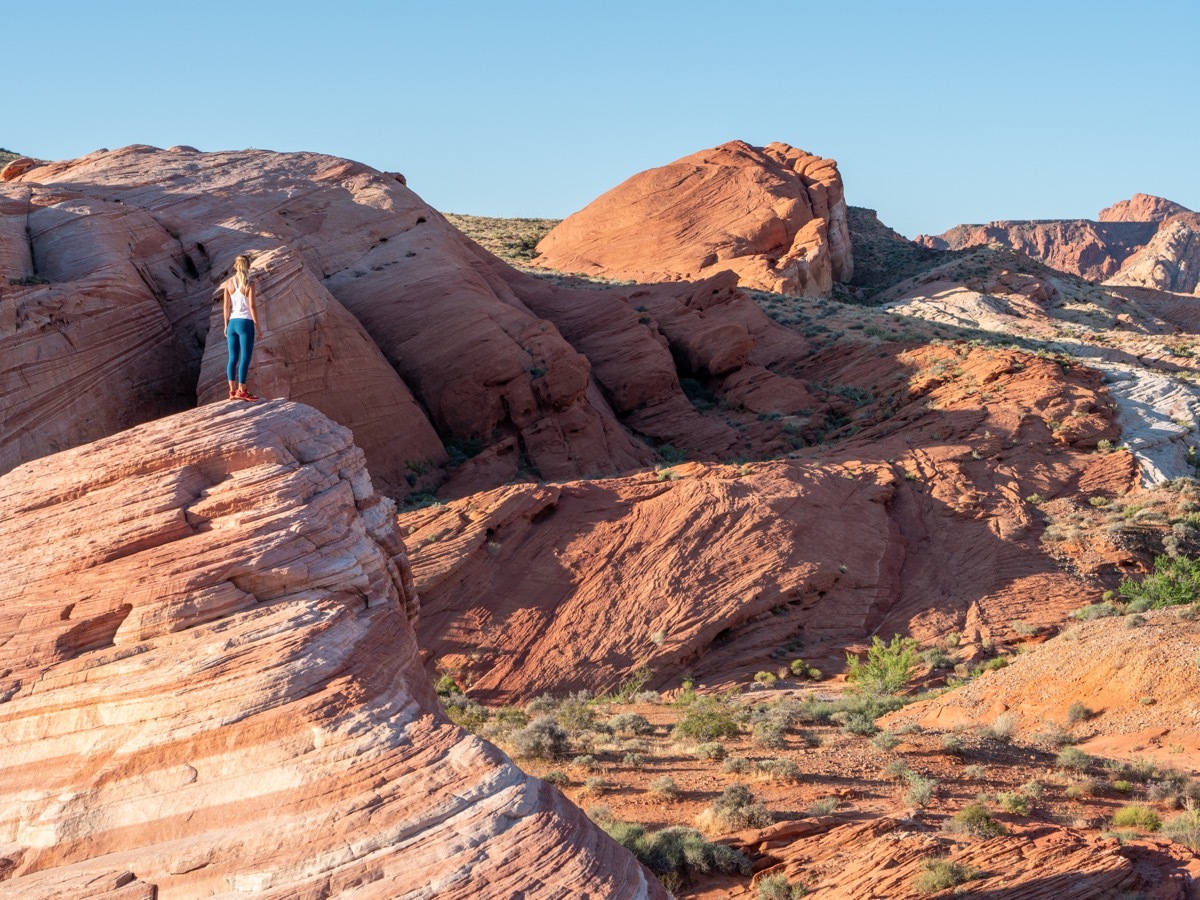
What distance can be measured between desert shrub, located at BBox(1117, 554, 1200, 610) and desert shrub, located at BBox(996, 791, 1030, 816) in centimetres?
889

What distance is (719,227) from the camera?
47.8 meters

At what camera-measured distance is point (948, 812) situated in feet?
36.2

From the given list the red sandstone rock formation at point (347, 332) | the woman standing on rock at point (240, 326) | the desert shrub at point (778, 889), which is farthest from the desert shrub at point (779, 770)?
the red sandstone rock formation at point (347, 332)

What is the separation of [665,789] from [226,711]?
20.1 ft

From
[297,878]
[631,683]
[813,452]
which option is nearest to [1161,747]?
[631,683]

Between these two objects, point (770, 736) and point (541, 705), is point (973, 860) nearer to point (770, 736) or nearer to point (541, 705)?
point (770, 736)

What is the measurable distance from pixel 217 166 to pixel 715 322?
12.9 m

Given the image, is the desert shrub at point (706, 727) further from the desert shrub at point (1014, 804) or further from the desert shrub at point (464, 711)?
the desert shrub at point (1014, 804)

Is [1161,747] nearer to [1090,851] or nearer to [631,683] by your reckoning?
[1090,851]

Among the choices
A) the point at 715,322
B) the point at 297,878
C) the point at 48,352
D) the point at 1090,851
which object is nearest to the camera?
the point at 297,878

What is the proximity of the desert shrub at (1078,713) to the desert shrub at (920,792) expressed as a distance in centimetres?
332

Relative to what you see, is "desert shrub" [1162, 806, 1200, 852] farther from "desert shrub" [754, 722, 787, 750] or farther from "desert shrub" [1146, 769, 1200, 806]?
"desert shrub" [754, 722, 787, 750]

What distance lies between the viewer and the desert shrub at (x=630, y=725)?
14180 millimetres

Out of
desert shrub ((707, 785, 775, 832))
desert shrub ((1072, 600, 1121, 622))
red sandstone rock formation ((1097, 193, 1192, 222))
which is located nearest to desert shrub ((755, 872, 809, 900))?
desert shrub ((707, 785, 775, 832))
